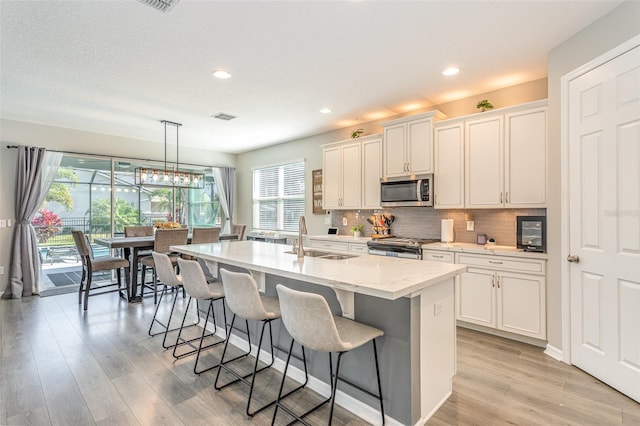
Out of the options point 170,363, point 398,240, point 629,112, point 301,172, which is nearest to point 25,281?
point 170,363

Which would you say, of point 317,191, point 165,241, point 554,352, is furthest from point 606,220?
point 165,241

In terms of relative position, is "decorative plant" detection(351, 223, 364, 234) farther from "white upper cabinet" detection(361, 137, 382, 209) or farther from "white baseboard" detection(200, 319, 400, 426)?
"white baseboard" detection(200, 319, 400, 426)

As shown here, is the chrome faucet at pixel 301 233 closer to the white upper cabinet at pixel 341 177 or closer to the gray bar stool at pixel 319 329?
the gray bar stool at pixel 319 329

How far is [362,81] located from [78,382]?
3.74 m

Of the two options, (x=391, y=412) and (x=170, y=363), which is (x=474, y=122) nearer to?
(x=391, y=412)

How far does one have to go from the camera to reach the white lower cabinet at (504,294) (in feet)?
9.91

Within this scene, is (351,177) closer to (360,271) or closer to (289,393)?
(360,271)

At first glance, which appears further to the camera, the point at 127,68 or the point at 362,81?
Answer: the point at 362,81

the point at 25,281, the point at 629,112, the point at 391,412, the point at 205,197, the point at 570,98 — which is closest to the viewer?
the point at 391,412

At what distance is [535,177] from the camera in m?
3.22

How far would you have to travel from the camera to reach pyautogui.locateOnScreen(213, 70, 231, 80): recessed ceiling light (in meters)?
3.25

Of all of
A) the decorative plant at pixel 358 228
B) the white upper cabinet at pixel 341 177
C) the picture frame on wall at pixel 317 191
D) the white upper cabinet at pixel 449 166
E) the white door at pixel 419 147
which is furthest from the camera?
the picture frame on wall at pixel 317 191

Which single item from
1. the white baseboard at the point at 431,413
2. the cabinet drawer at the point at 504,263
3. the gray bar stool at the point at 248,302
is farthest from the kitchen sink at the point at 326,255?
the cabinet drawer at the point at 504,263

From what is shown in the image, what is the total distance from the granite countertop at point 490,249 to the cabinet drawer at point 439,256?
52mm
